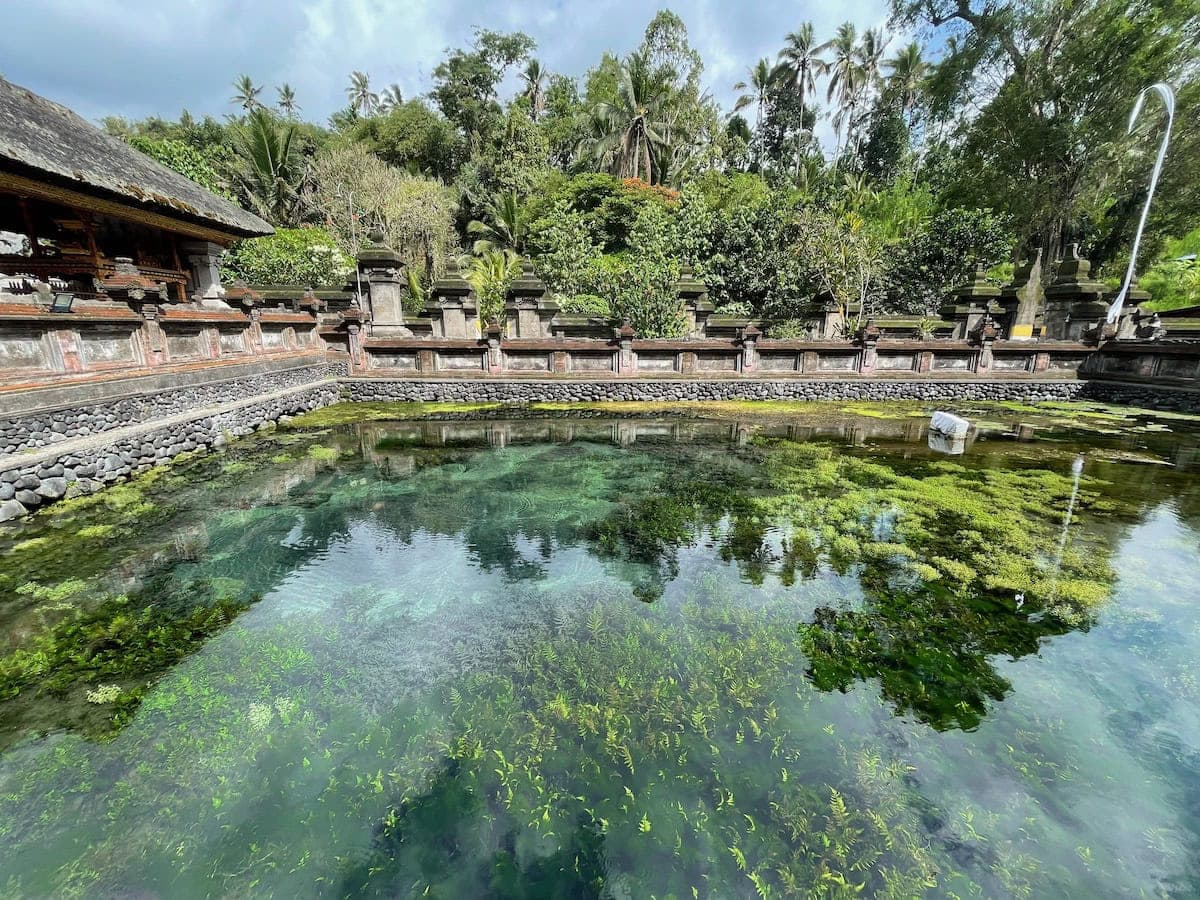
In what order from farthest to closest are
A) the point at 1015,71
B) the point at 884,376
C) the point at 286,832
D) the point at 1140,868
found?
the point at 1015,71
the point at 884,376
the point at 286,832
the point at 1140,868

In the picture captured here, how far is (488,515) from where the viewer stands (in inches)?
279

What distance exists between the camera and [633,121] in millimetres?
29828

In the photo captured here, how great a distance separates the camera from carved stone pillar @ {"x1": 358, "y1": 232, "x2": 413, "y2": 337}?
1582 centimetres

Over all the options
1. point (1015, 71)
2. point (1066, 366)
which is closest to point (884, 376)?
point (1066, 366)

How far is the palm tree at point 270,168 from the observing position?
26.9 meters

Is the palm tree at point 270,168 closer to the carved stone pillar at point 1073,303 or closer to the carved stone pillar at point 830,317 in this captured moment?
the carved stone pillar at point 830,317

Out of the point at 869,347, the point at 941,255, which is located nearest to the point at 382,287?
the point at 869,347

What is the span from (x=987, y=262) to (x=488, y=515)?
24.3m

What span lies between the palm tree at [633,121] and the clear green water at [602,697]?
29.5 meters

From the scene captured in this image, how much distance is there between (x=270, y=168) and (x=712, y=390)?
27454 millimetres

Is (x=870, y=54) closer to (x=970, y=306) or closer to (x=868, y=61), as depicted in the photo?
(x=868, y=61)

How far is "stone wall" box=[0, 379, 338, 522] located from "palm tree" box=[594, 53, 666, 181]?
87.3ft

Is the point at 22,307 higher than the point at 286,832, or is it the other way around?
the point at 22,307

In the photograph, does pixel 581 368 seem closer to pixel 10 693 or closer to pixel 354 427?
pixel 354 427
